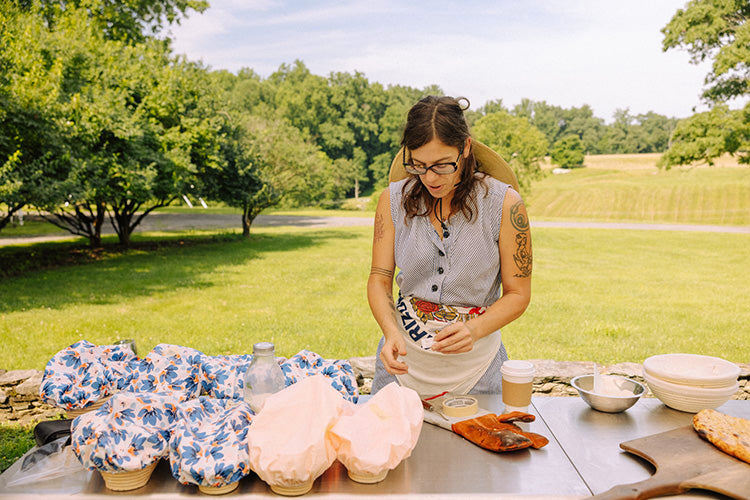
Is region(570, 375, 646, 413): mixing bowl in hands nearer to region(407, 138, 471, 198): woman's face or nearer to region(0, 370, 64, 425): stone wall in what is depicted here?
region(407, 138, 471, 198): woman's face

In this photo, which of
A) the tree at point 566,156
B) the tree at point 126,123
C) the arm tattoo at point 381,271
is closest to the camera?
the arm tattoo at point 381,271

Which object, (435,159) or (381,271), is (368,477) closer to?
(381,271)

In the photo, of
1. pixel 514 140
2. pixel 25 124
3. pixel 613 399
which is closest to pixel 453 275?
pixel 613 399

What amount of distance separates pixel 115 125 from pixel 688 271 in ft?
49.3

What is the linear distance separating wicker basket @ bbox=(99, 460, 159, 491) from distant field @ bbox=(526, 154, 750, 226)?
32234 millimetres

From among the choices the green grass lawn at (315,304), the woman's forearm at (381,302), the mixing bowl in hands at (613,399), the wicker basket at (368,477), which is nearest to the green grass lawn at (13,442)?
the green grass lawn at (315,304)

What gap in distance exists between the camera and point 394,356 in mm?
2391

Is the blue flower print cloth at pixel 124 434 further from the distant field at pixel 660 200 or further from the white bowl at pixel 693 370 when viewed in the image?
the distant field at pixel 660 200

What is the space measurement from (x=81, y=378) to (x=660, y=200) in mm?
41262

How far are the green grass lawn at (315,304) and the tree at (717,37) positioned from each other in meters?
6.27

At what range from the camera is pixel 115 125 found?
1332cm

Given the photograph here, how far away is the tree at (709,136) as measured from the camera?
19172 mm

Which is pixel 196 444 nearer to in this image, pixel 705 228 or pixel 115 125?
pixel 115 125

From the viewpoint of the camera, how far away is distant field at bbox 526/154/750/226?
110 feet
